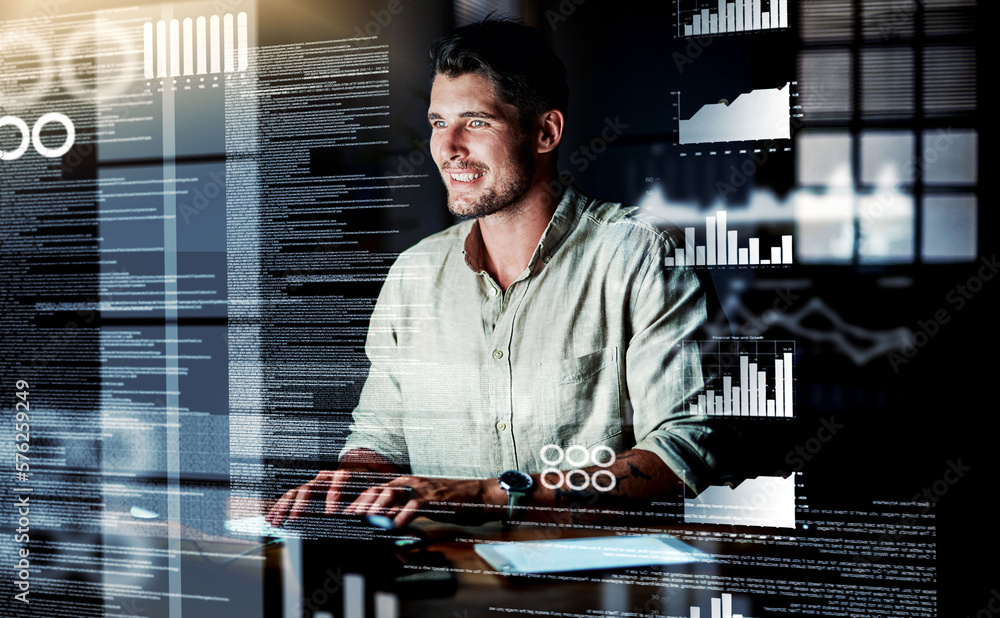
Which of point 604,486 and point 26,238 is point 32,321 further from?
point 604,486

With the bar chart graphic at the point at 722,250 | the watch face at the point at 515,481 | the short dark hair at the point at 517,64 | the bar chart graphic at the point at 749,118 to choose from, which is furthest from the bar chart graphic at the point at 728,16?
the watch face at the point at 515,481

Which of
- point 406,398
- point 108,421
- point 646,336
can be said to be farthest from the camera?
point 108,421

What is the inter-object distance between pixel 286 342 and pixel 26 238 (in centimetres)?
80

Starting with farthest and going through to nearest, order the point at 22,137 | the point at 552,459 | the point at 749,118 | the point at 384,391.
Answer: the point at 22,137
the point at 384,391
the point at 552,459
the point at 749,118

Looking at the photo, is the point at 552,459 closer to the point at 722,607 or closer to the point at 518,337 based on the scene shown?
the point at 518,337

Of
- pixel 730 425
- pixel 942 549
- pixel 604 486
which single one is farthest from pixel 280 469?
pixel 942 549

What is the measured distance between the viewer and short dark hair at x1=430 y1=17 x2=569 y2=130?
4.94 ft

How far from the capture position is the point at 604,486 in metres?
1.49

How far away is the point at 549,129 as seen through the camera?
4.94 feet

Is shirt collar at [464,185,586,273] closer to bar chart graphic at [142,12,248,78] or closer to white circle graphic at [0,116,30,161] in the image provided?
bar chart graphic at [142,12,248,78]

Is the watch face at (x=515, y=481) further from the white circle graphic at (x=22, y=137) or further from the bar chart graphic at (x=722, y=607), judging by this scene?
the white circle graphic at (x=22, y=137)

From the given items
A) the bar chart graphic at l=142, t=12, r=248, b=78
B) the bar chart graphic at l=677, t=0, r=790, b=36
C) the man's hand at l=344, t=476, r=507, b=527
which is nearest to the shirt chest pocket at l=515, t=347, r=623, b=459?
the man's hand at l=344, t=476, r=507, b=527

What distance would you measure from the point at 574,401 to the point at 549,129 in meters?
0.59

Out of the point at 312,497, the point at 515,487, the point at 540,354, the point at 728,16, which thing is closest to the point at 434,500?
the point at 515,487
